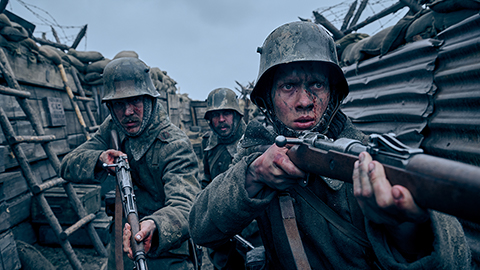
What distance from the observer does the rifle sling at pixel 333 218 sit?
1.46 meters

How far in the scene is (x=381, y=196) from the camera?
2.76 ft

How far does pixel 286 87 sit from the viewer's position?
5.94 feet

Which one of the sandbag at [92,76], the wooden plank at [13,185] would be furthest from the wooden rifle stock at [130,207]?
the sandbag at [92,76]

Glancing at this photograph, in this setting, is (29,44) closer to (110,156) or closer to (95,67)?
(95,67)

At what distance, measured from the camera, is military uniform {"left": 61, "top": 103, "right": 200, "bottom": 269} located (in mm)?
2467

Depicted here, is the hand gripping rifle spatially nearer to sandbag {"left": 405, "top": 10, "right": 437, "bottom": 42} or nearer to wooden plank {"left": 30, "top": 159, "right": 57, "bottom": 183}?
wooden plank {"left": 30, "top": 159, "right": 57, "bottom": 183}

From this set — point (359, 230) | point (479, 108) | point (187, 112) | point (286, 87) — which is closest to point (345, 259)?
point (359, 230)

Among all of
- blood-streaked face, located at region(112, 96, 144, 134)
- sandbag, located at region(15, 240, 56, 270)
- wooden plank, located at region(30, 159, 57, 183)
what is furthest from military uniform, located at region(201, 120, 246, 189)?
wooden plank, located at region(30, 159, 57, 183)

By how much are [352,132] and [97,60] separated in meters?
8.89

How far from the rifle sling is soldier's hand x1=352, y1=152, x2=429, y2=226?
58 cm

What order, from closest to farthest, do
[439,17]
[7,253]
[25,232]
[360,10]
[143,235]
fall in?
1. [143,235]
2. [7,253]
3. [439,17]
4. [25,232]
5. [360,10]

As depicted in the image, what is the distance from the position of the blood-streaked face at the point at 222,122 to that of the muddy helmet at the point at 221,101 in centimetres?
13

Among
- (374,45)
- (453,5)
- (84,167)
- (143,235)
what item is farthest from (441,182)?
(374,45)

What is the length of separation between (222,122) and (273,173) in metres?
4.15
